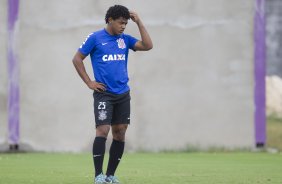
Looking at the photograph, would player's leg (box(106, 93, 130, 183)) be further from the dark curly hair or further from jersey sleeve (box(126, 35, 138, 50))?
the dark curly hair

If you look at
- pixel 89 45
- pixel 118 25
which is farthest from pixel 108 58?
pixel 118 25

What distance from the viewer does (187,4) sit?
16734 mm

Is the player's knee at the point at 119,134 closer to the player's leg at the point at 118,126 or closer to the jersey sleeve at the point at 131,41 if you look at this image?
the player's leg at the point at 118,126

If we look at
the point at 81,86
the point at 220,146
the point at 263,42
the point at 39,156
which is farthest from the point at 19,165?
the point at 263,42

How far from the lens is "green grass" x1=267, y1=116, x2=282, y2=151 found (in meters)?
17.3

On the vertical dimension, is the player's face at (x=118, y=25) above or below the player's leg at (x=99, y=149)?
above

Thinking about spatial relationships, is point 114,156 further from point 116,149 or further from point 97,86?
point 97,86

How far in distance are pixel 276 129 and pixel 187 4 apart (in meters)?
3.52

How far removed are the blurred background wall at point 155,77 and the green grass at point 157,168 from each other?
0.68 m

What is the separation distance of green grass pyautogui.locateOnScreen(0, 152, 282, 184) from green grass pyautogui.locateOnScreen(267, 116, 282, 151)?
115 centimetres

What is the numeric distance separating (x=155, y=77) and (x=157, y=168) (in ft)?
13.8

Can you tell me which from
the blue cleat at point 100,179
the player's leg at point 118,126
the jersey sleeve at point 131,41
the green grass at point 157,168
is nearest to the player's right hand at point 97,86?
the player's leg at point 118,126

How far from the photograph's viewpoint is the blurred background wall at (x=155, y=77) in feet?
54.2

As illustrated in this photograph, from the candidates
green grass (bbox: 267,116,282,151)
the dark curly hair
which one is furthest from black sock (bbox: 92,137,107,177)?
green grass (bbox: 267,116,282,151)
